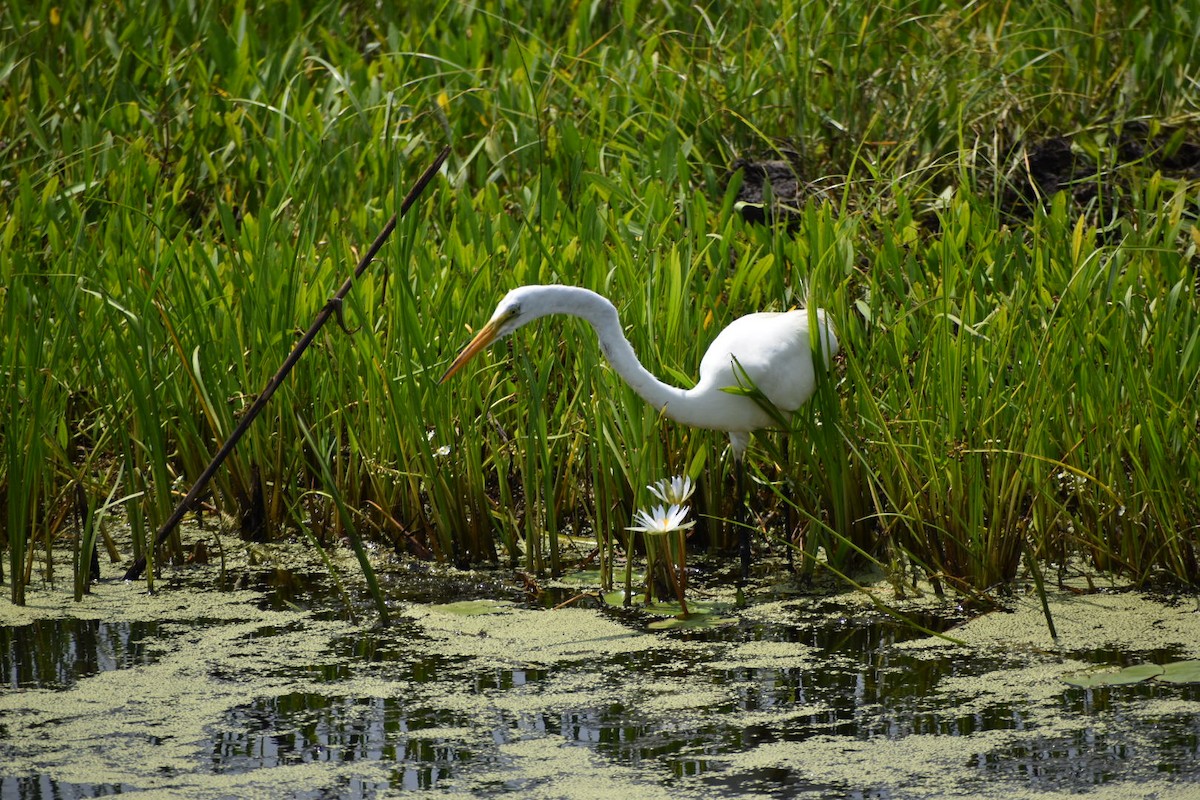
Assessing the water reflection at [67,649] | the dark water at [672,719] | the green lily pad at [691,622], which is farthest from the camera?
the green lily pad at [691,622]

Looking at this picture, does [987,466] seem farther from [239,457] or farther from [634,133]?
[634,133]

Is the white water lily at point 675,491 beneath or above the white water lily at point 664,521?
above

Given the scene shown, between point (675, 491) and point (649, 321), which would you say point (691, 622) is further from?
point (649, 321)

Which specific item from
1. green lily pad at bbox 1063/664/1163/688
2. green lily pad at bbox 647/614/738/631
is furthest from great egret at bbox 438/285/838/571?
green lily pad at bbox 1063/664/1163/688

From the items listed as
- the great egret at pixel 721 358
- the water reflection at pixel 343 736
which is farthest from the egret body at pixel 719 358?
the water reflection at pixel 343 736

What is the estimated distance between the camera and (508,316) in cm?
321

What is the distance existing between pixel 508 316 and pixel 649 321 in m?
0.53

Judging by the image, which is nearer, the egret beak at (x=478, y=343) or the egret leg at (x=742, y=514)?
the egret beak at (x=478, y=343)

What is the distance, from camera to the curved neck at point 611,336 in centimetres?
324

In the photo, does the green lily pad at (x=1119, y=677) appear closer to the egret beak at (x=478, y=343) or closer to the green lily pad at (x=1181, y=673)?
the green lily pad at (x=1181, y=673)

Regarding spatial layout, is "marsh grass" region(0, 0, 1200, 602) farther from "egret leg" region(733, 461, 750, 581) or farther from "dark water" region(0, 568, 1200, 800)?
"dark water" region(0, 568, 1200, 800)

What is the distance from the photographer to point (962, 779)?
232cm

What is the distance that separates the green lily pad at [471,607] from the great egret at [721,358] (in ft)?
1.81

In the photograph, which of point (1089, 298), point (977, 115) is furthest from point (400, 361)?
point (977, 115)
